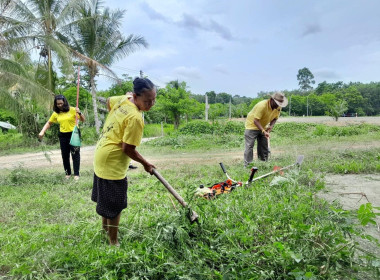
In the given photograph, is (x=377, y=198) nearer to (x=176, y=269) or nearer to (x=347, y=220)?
(x=347, y=220)

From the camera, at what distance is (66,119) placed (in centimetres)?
519

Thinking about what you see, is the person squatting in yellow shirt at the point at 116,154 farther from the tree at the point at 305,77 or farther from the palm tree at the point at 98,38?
the tree at the point at 305,77

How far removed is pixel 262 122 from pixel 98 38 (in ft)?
41.9

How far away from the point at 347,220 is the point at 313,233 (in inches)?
14.6

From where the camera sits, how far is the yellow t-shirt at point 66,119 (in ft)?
17.0

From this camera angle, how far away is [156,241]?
225 centimetres

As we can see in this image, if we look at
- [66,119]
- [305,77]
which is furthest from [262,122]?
[305,77]

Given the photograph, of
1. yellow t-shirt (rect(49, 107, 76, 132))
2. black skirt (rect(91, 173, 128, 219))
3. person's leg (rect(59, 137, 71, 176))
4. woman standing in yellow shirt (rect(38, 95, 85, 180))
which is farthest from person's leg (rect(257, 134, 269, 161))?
black skirt (rect(91, 173, 128, 219))

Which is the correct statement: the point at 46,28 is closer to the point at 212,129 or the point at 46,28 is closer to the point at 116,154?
the point at 212,129

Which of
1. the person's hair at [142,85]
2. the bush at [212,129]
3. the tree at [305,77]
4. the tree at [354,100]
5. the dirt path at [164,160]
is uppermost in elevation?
the tree at [305,77]

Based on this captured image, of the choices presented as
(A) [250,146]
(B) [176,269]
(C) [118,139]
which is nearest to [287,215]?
(B) [176,269]

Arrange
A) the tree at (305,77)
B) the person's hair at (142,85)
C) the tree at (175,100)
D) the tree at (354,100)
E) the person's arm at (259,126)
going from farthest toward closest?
the tree at (305,77) < the tree at (354,100) < the tree at (175,100) < the person's arm at (259,126) < the person's hair at (142,85)

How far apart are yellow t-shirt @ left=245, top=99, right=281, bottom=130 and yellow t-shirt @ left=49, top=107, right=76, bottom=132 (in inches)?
140

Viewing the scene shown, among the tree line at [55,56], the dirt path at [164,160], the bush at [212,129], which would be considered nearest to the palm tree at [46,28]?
the tree line at [55,56]
